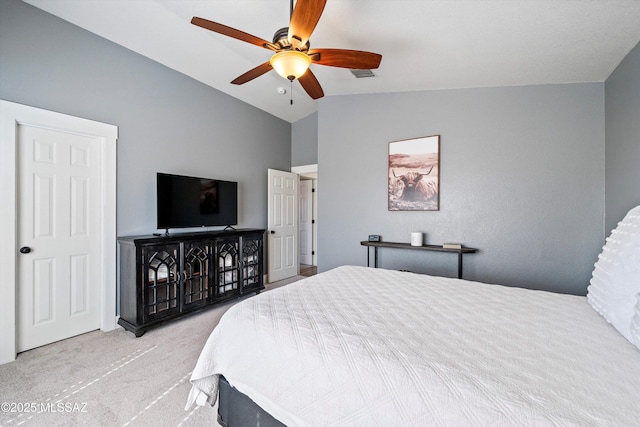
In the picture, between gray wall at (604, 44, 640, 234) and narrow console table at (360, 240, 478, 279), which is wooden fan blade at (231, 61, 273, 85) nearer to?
narrow console table at (360, 240, 478, 279)

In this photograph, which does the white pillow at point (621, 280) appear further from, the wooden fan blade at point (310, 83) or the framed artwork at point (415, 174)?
the wooden fan blade at point (310, 83)

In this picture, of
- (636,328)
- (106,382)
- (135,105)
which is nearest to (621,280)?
(636,328)

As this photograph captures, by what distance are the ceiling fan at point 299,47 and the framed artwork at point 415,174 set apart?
165cm

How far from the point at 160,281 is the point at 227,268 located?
0.88m

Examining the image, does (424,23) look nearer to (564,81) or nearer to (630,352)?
(564,81)

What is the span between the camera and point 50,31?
2.55 m

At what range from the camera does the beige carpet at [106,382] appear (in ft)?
5.56

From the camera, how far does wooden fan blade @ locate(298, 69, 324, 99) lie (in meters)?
2.29

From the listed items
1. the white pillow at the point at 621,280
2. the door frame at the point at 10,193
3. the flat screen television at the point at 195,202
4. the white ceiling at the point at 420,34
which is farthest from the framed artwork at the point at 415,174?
the door frame at the point at 10,193

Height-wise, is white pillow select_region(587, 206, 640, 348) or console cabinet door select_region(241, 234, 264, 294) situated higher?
white pillow select_region(587, 206, 640, 348)

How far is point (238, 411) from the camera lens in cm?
135

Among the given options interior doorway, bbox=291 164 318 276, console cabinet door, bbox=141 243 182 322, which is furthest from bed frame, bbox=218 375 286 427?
interior doorway, bbox=291 164 318 276

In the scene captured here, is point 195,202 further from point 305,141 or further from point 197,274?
point 305,141

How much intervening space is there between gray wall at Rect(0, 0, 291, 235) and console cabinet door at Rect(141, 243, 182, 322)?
533 millimetres
